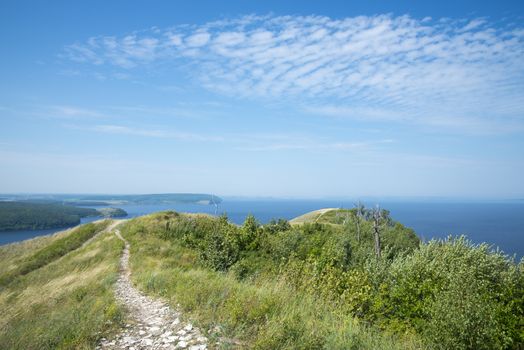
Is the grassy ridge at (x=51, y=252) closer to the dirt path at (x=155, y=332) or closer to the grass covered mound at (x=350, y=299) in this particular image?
the grass covered mound at (x=350, y=299)

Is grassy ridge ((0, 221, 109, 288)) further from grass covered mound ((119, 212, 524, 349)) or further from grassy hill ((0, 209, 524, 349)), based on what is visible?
grass covered mound ((119, 212, 524, 349))

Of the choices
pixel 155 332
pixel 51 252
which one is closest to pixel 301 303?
pixel 155 332

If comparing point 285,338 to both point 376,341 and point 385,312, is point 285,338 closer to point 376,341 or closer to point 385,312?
point 376,341

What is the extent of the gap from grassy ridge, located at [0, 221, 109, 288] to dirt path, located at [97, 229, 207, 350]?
30.3m

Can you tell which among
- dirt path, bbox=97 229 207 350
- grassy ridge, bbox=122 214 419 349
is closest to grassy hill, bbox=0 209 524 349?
Answer: grassy ridge, bbox=122 214 419 349

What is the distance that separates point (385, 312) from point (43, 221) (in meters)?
227

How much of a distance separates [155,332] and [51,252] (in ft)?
131

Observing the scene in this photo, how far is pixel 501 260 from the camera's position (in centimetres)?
2116

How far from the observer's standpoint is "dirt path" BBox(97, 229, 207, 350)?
748cm

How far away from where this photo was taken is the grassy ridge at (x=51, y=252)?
34.5 metres

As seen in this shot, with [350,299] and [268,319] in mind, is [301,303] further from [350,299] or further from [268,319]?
[350,299]

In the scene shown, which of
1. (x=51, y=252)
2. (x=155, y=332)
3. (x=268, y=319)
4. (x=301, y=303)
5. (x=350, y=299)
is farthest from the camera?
(x=51, y=252)

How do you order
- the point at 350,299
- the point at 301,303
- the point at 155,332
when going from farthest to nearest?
the point at 350,299 → the point at 301,303 → the point at 155,332

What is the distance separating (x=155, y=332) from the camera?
831 cm
